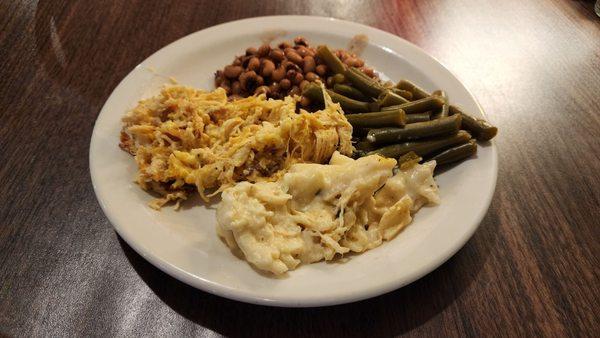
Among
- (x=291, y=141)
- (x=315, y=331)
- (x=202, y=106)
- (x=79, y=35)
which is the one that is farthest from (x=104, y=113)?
(x=315, y=331)

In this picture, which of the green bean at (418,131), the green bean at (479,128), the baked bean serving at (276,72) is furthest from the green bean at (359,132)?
the green bean at (479,128)

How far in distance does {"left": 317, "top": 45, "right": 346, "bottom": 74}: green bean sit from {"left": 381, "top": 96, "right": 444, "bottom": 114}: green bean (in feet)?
1.87

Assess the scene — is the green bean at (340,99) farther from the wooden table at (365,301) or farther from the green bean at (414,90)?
the wooden table at (365,301)

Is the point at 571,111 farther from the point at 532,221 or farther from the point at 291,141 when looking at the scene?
the point at 291,141

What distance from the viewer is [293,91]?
10.7 ft

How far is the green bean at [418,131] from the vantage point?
271 centimetres

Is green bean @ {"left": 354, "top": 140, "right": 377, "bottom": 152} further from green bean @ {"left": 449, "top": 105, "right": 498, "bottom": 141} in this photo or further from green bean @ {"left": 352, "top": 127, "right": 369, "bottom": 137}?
green bean @ {"left": 449, "top": 105, "right": 498, "bottom": 141}

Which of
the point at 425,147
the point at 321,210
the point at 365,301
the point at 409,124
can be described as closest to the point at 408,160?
the point at 425,147

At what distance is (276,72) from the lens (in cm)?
326

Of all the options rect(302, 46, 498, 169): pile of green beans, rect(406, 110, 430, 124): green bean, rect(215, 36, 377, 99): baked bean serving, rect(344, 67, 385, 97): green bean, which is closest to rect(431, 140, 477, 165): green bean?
rect(302, 46, 498, 169): pile of green beans

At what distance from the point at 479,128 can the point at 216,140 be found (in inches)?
62.8

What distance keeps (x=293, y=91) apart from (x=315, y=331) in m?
1.78

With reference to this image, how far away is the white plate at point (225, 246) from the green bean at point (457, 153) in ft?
0.16

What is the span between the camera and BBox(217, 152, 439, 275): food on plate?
211 centimetres
